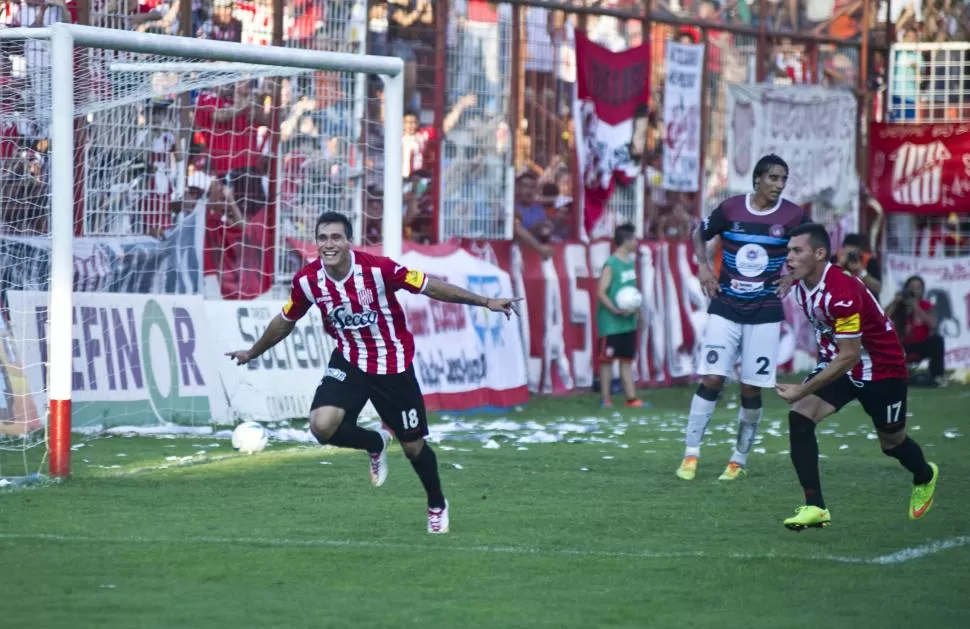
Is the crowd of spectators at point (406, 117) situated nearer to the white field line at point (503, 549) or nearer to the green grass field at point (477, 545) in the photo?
the green grass field at point (477, 545)

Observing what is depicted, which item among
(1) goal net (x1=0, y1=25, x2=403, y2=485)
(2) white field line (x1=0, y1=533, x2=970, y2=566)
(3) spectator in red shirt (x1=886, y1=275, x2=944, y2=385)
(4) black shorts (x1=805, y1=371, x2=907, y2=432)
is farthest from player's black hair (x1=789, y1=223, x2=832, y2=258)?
(3) spectator in red shirt (x1=886, y1=275, x2=944, y2=385)

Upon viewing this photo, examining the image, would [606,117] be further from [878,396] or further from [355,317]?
[355,317]

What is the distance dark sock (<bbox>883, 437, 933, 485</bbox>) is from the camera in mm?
9656

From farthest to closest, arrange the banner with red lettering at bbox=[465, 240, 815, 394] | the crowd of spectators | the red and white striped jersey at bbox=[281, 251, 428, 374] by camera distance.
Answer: the banner with red lettering at bbox=[465, 240, 815, 394], the crowd of spectators, the red and white striped jersey at bbox=[281, 251, 428, 374]

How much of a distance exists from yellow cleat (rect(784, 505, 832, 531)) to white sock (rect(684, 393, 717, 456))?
277 centimetres

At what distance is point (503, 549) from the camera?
855 centimetres

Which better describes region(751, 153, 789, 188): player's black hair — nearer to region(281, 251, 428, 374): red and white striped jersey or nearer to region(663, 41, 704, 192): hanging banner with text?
region(281, 251, 428, 374): red and white striped jersey

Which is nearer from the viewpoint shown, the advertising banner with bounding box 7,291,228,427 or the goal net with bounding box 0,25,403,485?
the goal net with bounding box 0,25,403,485

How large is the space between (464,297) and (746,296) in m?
3.05

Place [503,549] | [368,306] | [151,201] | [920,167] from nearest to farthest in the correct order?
[503,549] → [368,306] → [151,201] → [920,167]

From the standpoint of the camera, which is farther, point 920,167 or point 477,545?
point 920,167

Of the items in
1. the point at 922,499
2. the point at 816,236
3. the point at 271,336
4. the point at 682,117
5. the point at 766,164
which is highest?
the point at 682,117

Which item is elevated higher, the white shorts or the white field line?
the white shorts

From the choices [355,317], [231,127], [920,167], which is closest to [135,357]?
[231,127]
